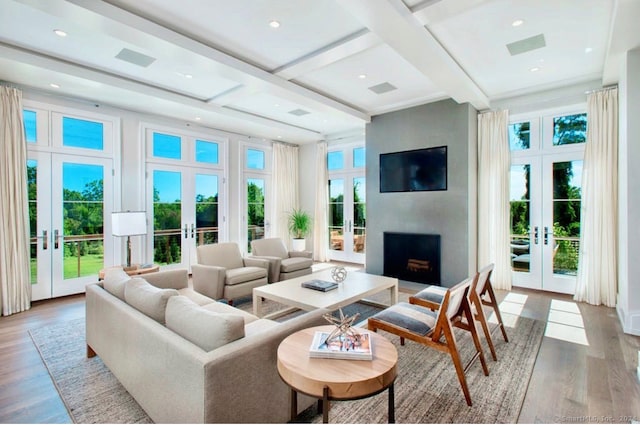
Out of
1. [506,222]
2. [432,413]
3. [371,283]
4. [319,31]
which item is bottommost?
[432,413]

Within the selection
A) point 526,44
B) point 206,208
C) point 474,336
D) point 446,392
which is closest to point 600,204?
point 526,44

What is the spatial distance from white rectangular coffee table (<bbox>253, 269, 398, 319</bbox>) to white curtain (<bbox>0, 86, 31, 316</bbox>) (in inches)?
127

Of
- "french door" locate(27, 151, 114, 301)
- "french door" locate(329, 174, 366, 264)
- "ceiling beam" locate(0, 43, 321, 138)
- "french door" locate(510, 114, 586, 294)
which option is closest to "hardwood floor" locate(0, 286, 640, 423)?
"french door" locate(27, 151, 114, 301)

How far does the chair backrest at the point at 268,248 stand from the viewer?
5.37 m

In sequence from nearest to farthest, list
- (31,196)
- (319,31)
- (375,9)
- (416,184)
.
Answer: (375,9) → (319,31) → (31,196) → (416,184)

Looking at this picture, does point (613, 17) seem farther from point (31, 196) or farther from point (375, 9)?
point (31, 196)

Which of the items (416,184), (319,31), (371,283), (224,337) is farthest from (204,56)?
(416,184)

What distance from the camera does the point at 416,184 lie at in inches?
216

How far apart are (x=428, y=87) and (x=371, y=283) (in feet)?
10.1

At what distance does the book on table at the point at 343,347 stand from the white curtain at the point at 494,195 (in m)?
4.17

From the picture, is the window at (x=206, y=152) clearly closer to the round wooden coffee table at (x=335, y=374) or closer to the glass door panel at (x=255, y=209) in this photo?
the glass door panel at (x=255, y=209)

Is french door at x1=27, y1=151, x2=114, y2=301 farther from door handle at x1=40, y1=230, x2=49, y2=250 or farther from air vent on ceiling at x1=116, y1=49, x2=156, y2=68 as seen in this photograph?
air vent on ceiling at x1=116, y1=49, x2=156, y2=68

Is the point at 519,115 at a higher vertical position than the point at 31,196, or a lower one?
higher

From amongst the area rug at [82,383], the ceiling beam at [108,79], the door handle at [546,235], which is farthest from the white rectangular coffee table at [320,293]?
the ceiling beam at [108,79]
